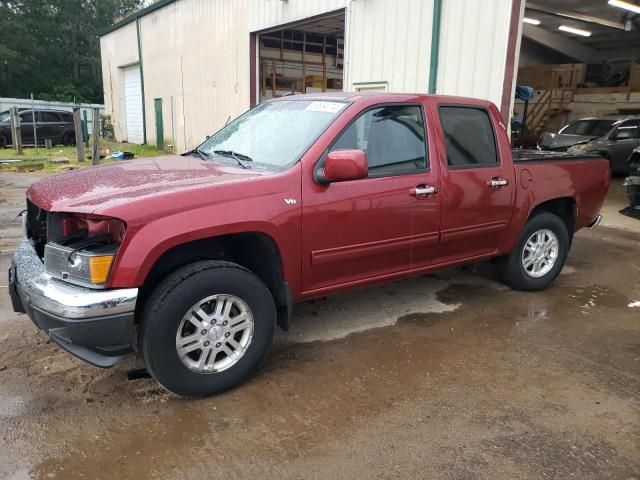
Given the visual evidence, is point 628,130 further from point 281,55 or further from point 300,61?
point 281,55

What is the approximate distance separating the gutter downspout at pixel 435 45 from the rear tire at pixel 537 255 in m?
4.15

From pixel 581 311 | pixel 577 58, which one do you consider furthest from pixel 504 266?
pixel 577 58

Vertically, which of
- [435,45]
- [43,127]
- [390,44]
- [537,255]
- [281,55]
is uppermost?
[281,55]

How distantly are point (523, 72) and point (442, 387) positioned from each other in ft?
75.3

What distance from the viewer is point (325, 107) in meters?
3.77

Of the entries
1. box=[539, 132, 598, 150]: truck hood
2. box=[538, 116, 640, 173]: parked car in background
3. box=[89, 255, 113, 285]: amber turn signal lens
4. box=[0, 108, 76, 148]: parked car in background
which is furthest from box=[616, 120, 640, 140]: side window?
box=[0, 108, 76, 148]: parked car in background

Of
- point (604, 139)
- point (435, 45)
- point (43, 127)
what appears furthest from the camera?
point (43, 127)

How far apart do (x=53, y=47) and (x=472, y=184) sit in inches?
1990

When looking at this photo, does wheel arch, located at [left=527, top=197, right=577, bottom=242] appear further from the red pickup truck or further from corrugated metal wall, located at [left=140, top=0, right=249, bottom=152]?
corrugated metal wall, located at [left=140, top=0, right=249, bottom=152]

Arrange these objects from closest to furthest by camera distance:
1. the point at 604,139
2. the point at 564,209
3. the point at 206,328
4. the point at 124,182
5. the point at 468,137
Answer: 1. the point at 206,328
2. the point at 124,182
3. the point at 468,137
4. the point at 564,209
5. the point at 604,139

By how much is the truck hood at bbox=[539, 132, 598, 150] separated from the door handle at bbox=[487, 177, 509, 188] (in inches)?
462

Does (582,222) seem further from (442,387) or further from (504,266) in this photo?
(442,387)

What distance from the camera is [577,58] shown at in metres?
24.4

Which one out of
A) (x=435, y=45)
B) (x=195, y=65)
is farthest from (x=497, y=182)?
(x=195, y=65)
